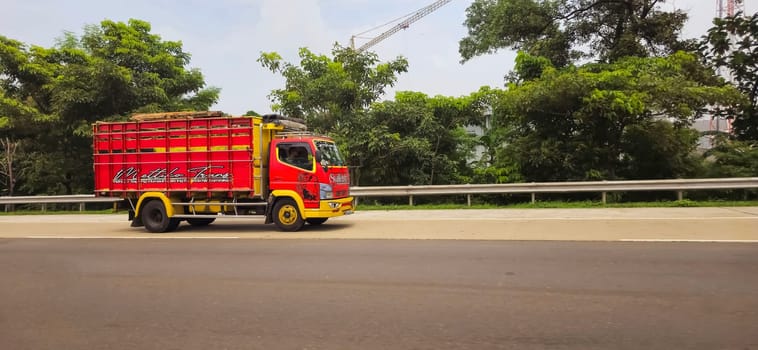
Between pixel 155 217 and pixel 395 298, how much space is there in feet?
30.9

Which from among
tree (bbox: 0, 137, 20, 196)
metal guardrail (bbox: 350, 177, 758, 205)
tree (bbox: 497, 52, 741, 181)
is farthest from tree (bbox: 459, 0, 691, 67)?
tree (bbox: 0, 137, 20, 196)

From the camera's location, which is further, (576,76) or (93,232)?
(576,76)

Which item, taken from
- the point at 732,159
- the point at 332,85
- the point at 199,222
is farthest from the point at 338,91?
the point at 732,159

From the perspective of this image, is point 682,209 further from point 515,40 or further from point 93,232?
point 93,232

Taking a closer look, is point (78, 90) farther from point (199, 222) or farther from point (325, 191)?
point (325, 191)

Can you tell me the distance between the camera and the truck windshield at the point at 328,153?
12.0m

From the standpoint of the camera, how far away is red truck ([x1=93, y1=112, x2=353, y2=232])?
39.0 ft

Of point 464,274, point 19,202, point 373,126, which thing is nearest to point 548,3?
point 373,126

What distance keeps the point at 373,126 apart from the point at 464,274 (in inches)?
545

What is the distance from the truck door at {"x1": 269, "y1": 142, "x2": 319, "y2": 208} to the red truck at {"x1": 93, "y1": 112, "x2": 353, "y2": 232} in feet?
0.08

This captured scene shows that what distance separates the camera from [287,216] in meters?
12.0

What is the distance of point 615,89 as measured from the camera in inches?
647

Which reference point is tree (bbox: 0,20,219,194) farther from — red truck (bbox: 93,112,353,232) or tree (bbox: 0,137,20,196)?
red truck (bbox: 93,112,353,232)

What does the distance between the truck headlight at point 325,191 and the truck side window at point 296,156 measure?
0.55 meters
